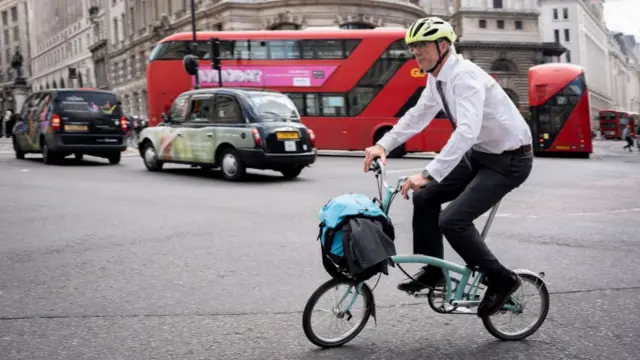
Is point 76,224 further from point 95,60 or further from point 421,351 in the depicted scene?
point 95,60

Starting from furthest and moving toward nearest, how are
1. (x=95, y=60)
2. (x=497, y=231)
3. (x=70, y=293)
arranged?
(x=95, y=60) < (x=497, y=231) < (x=70, y=293)

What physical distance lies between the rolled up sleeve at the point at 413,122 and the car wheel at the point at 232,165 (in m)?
9.26

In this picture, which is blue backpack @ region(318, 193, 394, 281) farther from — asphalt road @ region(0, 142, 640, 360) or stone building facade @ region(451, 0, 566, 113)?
stone building facade @ region(451, 0, 566, 113)

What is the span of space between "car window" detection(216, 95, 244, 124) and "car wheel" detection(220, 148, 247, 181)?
1.88 feet

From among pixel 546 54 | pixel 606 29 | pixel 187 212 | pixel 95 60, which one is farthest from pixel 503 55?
pixel 606 29

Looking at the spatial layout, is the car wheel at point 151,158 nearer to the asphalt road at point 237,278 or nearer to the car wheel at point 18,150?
the asphalt road at point 237,278

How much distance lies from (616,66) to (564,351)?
140685 mm

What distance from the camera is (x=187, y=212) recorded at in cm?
895

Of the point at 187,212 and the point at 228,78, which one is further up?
the point at 228,78

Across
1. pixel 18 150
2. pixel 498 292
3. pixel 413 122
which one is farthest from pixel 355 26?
pixel 498 292

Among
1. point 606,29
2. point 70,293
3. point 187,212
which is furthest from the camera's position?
point 606,29

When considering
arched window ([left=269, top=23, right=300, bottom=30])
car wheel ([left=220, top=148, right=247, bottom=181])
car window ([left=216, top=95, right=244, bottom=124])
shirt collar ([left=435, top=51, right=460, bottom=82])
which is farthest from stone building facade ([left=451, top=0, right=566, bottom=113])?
shirt collar ([left=435, top=51, right=460, bottom=82])

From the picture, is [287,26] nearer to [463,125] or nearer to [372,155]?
[372,155]

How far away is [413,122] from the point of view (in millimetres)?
3881
